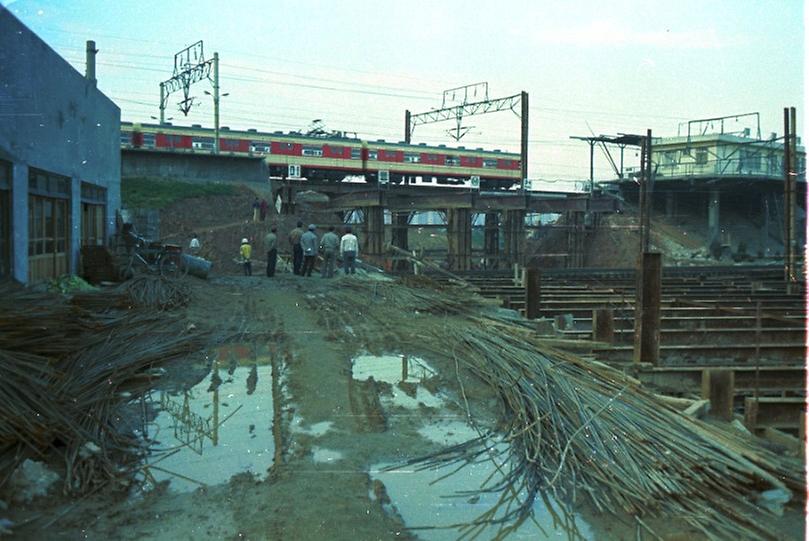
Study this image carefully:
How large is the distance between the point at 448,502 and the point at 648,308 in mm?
6188

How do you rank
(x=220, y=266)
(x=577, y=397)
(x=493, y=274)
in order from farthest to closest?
1. (x=220, y=266)
2. (x=493, y=274)
3. (x=577, y=397)

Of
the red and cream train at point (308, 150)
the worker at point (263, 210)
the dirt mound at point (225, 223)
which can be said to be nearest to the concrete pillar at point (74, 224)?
the dirt mound at point (225, 223)

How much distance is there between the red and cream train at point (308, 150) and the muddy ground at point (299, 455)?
2847cm

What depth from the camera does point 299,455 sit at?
446 cm

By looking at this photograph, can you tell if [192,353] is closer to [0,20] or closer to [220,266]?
[0,20]

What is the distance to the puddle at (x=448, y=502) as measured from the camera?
3539 mm

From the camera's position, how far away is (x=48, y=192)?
11.9 m

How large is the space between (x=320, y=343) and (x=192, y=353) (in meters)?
1.50

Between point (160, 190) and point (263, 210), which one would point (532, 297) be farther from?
point (160, 190)

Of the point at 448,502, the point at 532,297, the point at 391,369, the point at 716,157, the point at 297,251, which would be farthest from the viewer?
the point at 716,157

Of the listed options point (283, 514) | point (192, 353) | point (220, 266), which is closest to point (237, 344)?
point (192, 353)

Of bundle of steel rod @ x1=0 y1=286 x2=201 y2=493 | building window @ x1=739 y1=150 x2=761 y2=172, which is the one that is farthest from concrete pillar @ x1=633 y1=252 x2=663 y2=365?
building window @ x1=739 y1=150 x2=761 y2=172

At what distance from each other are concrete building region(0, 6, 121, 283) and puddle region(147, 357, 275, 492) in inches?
217

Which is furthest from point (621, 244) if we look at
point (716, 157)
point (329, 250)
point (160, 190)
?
point (329, 250)
